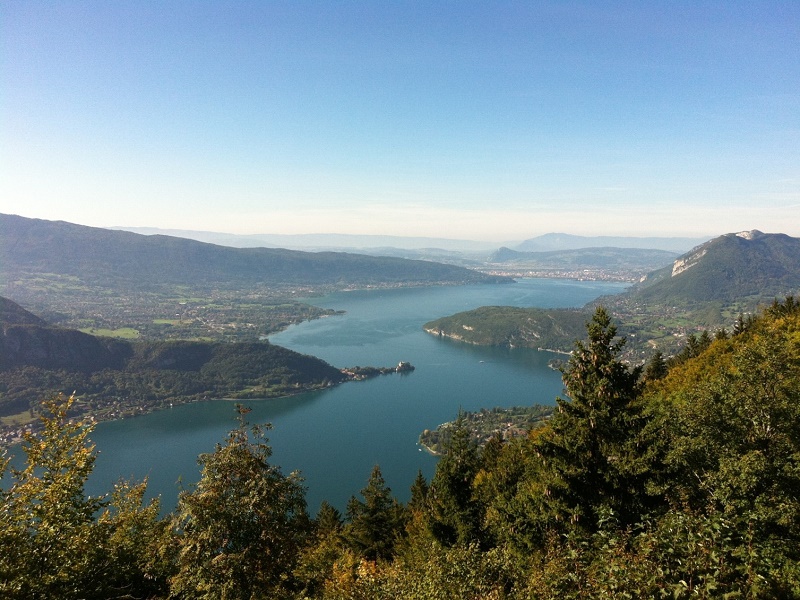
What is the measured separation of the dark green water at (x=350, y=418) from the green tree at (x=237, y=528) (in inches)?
1382

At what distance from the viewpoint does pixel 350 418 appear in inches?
2977

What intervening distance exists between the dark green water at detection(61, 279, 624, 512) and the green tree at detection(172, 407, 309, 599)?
115 ft

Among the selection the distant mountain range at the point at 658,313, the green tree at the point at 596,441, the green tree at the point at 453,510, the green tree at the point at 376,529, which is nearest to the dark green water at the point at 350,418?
the distant mountain range at the point at 658,313

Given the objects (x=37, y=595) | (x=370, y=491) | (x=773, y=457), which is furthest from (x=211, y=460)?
(x=370, y=491)

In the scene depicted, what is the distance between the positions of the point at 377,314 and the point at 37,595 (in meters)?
167

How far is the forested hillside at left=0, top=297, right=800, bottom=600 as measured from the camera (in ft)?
15.3

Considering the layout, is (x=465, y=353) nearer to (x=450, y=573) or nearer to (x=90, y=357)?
(x=90, y=357)

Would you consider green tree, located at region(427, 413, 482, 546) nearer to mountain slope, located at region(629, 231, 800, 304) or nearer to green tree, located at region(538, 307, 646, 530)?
green tree, located at region(538, 307, 646, 530)

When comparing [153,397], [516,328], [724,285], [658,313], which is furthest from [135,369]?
[724,285]

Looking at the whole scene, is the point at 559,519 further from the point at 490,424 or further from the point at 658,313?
the point at 658,313

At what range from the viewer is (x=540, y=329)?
131375 mm

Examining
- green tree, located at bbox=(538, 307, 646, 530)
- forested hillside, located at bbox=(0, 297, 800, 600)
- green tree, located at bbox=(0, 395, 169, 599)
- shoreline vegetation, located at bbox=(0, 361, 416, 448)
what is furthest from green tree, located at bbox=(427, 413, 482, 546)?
shoreline vegetation, located at bbox=(0, 361, 416, 448)

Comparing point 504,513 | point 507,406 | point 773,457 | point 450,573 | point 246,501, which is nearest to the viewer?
point 450,573

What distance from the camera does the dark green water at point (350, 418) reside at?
182 feet
